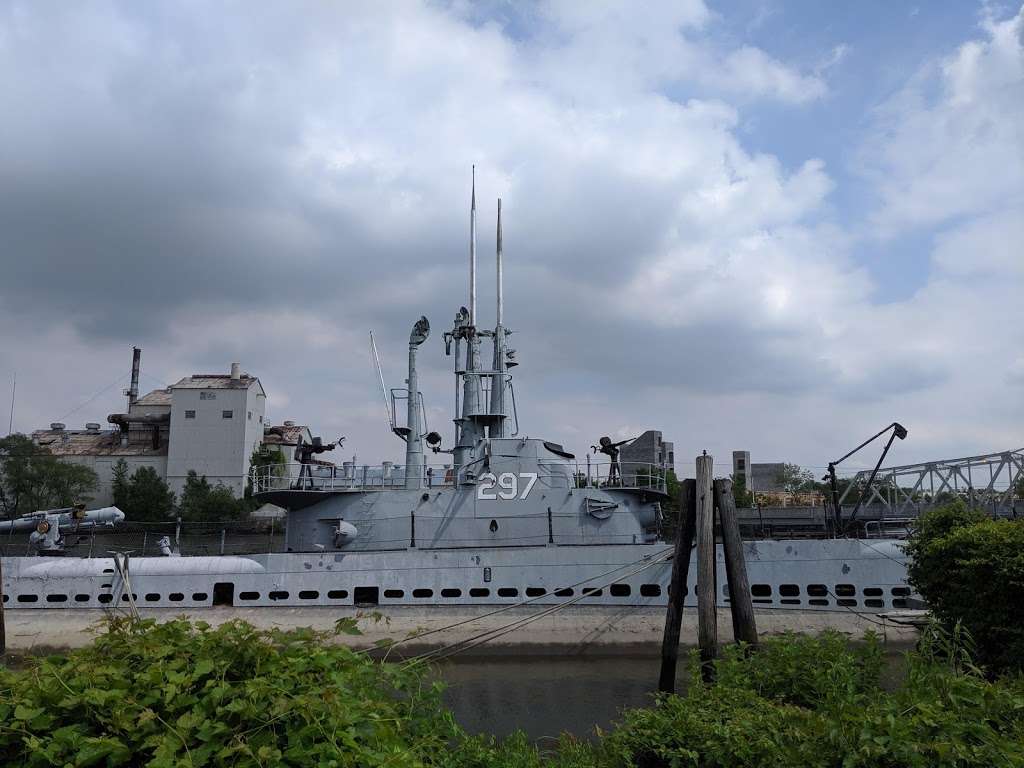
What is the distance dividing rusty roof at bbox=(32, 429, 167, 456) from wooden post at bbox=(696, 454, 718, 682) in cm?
5549

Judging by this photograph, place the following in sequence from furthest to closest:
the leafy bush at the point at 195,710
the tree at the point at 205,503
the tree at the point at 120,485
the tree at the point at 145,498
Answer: the tree at the point at 120,485 < the tree at the point at 145,498 < the tree at the point at 205,503 < the leafy bush at the point at 195,710

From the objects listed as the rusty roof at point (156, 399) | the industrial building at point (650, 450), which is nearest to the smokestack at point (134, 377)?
the rusty roof at point (156, 399)

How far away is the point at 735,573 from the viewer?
10.9 metres

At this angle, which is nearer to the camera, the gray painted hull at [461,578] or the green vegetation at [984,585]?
the green vegetation at [984,585]

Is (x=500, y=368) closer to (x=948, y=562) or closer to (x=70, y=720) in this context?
(x=948, y=562)

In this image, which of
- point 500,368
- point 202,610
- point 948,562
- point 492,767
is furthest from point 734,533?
point 202,610

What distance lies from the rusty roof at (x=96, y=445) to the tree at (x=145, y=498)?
4564mm

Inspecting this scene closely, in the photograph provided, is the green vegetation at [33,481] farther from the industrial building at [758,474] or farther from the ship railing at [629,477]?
the industrial building at [758,474]

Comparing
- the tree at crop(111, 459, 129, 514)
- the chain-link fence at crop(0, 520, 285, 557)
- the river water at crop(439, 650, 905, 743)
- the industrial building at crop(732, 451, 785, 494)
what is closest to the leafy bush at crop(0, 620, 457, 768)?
the river water at crop(439, 650, 905, 743)

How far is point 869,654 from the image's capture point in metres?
8.09

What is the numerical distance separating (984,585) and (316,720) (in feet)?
26.5

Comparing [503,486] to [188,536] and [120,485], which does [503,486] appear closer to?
[188,536]

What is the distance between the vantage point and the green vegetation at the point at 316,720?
3170 millimetres

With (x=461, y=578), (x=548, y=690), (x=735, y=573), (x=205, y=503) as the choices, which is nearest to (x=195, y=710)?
(x=735, y=573)
